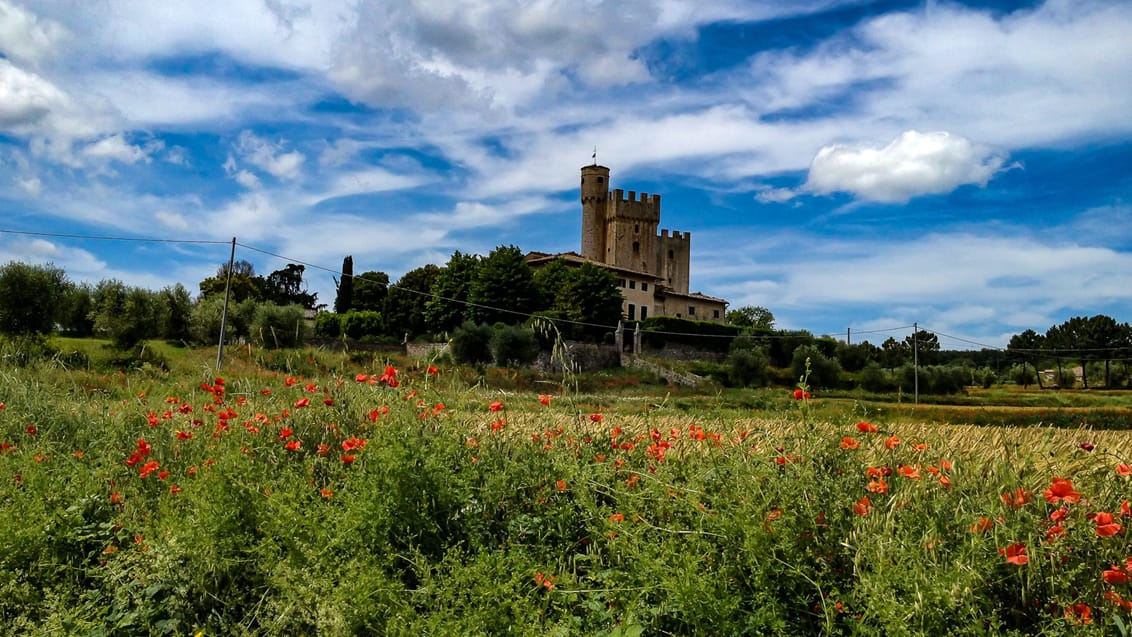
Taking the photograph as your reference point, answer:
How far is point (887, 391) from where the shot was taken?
4278 centimetres

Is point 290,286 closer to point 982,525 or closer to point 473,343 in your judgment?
point 473,343

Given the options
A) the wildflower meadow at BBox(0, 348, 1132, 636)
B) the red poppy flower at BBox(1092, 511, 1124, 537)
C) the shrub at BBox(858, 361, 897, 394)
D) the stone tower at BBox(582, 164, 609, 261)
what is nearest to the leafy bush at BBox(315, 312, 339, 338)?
the stone tower at BBox(582, 164, 609, 261)

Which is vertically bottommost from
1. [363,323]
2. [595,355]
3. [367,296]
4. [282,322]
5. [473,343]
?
[595,355]

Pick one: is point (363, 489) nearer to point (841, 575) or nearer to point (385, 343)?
point (841, 575)

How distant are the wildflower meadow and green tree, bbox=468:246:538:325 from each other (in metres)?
43.3

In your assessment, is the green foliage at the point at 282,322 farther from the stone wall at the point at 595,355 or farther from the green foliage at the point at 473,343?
the stone wall at the point at 595,355

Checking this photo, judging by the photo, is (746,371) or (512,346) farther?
(746,371)

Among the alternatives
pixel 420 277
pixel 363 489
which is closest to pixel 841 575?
pixel 363 489

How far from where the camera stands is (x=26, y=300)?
1601 inches

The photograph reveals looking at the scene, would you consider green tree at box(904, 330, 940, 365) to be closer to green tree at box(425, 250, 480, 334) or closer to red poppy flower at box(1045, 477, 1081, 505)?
green tree at box(425, 250, 480, 334)

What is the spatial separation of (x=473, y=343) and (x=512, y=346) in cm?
209

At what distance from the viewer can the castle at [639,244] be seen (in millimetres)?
68375

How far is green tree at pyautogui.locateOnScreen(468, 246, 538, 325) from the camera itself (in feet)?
163

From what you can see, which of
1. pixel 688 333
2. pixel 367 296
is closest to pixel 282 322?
pixel 367 296
